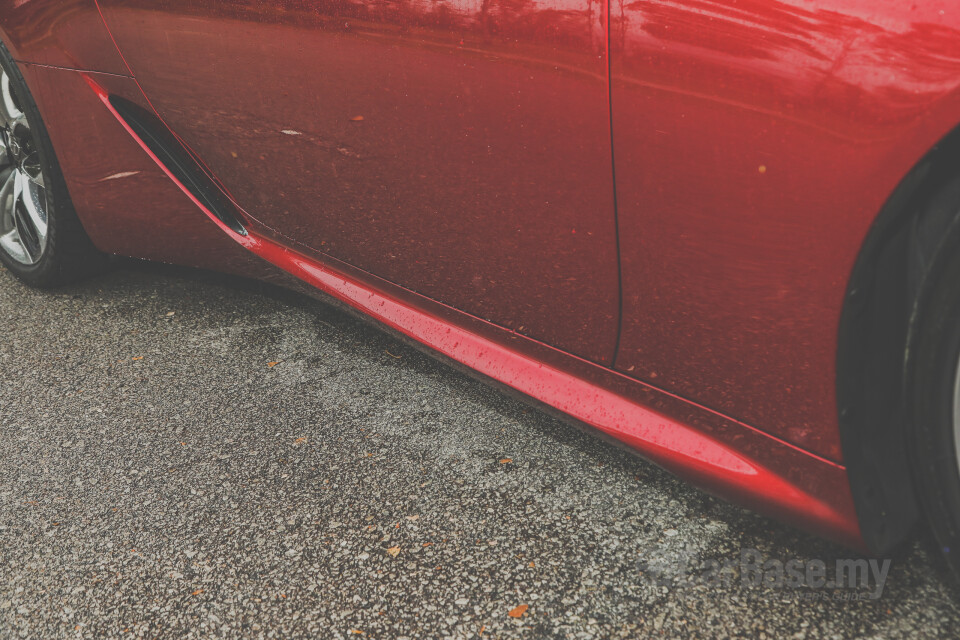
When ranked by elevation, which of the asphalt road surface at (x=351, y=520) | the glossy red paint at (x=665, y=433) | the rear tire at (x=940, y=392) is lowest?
the asphalt road surface at (x=351, y=520)

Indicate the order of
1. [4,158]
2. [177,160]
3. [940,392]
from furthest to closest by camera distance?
[4,158]
[177,160]
[940,392]

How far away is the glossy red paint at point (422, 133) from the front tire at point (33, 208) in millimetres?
625

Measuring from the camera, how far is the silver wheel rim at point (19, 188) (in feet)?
8.09

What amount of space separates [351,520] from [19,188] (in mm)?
1749

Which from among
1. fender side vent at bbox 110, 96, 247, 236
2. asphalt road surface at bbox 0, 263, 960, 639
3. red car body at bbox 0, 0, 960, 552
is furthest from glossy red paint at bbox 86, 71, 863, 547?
fender side vent at bbox 110, 96, 247, 236

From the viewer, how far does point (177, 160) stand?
2.01 metres

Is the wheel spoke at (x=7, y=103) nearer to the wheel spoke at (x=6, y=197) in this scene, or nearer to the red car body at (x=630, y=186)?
the wheel spoke at (x=6, y=197)

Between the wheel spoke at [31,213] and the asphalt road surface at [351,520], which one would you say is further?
the wheel spoke at [31,213]

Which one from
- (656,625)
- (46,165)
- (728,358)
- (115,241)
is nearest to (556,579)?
(656,625)

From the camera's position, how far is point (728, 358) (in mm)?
1179

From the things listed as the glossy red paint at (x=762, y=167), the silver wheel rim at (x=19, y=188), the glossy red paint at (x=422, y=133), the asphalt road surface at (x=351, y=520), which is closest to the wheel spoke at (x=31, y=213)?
the silver wheel rim at (x=19, y=188)

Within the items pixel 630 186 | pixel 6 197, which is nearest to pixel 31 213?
pixel 6 197

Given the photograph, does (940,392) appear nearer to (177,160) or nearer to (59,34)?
(177,160)

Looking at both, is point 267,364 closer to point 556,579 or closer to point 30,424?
point 30,424
